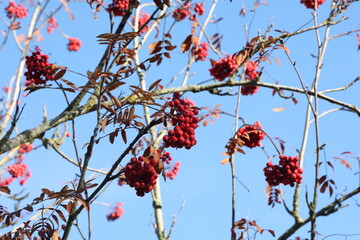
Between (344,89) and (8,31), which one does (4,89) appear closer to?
(8,31)

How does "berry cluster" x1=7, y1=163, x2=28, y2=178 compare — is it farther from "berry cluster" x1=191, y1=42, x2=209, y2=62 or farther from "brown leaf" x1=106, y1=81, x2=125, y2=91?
"brown leaf" x1=106, y1=81, x2=125, y2=91

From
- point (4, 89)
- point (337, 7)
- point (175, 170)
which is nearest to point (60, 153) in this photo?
point (175, 170)

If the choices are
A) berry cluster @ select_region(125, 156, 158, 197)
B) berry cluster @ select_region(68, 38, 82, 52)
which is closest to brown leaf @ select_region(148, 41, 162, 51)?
berry cluster @ select_region(125, 156, 158, 197)

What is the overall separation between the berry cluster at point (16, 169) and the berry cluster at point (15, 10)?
2.74 m

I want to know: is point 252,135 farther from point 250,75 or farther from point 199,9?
point 199,9

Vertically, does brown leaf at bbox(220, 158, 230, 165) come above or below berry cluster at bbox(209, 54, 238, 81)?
below

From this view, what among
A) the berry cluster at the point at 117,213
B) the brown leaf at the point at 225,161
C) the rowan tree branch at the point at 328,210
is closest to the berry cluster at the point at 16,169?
the berry cluster at the point at 117,213

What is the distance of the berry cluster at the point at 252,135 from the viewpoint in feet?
12.7

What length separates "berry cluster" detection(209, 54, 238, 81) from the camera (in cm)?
479

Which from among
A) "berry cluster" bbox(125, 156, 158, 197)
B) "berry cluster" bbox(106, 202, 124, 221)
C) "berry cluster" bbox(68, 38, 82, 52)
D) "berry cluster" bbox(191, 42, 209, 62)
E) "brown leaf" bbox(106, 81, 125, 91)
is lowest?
"berry cluster" bbox(125, 156, 158, 197)

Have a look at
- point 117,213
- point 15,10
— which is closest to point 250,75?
point 117,213

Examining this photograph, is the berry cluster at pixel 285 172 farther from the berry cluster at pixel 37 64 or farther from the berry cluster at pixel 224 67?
the berry cluster at pixel 37 64

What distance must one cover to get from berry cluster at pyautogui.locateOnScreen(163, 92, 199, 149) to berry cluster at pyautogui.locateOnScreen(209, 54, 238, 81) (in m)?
2.80

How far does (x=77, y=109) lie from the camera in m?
3.38
